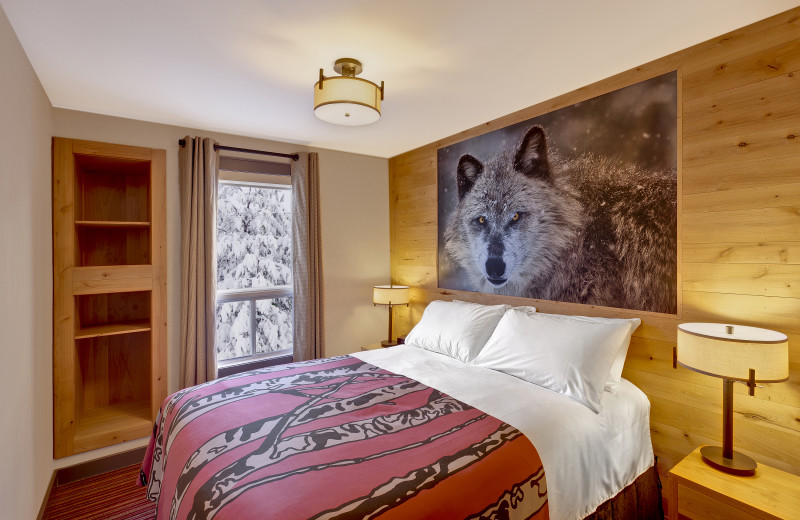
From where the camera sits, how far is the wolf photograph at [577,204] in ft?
6.98

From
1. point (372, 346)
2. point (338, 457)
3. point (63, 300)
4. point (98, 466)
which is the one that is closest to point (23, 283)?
point (63, 300)

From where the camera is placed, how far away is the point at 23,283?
186 centimetres

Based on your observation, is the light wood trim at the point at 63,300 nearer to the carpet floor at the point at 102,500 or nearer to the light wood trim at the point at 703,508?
the carpet floor at the point at 102,500

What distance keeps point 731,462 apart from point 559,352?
80 centimetres

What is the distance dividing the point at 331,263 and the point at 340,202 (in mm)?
618

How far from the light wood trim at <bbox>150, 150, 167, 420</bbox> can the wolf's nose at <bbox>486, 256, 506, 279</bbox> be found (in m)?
2.51

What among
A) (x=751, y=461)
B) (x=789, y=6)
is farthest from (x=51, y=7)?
(x=751, y=461)

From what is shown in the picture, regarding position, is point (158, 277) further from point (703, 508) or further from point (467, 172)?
point (703, 508)

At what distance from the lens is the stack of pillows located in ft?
6.52

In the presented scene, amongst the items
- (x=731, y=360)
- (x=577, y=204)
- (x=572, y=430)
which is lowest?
(x=572, y=430)

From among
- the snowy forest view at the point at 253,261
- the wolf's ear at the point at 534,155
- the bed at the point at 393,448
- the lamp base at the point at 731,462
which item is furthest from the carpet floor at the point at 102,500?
the wolf's ear at the point at 534,155

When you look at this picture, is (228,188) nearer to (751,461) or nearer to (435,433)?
(435,433)

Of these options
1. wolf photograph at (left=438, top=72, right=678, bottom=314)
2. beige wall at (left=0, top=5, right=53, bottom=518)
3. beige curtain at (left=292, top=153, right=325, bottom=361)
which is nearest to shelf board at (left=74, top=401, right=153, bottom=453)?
beige wall at (left=0, top=5, right=53, bottom=518)

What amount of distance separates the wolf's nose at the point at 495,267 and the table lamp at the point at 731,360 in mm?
1337
